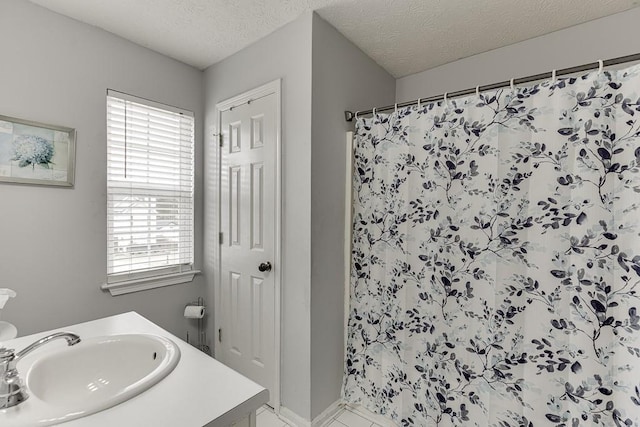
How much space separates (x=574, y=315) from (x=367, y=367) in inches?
45.1

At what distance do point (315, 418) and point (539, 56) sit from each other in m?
2.69

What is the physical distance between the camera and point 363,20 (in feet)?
5.82

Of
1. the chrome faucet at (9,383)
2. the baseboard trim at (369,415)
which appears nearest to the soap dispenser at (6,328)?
the chrome faucet at (9,383)

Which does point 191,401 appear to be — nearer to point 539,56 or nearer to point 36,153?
point 36,153

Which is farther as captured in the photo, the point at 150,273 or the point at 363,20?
the point at 150,273

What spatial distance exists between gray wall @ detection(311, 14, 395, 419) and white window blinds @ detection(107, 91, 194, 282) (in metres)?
1.21

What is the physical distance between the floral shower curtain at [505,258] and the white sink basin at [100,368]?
1211 mm

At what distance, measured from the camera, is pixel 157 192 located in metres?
2.19

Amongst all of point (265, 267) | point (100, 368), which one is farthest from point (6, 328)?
point (265, 267)

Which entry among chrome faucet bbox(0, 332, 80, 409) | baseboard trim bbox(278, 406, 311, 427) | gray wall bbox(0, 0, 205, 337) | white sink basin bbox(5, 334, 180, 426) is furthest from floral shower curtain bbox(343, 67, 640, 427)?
gray wall bbox(0, 0, 205, 337)

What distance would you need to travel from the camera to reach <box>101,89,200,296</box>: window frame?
1.96 meters

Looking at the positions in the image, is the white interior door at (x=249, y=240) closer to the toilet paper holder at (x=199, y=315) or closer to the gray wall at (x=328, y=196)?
the toilet paper holder at (x=199, y=315)

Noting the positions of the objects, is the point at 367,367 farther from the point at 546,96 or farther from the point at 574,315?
the point at 546,96

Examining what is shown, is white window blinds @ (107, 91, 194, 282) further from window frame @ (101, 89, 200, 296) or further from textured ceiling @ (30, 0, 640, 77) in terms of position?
textured ceiling @ (30, 0, 640, 77)
